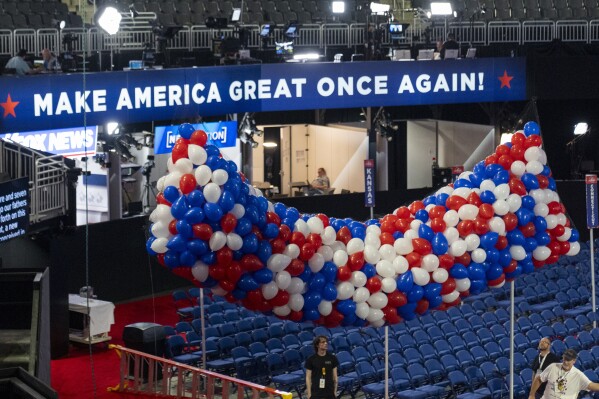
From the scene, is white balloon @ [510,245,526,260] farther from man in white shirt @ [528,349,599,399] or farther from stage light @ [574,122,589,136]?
stage light @ [574,122,589,136]

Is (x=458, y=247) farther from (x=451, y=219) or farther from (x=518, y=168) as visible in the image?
(x=518, y=168)

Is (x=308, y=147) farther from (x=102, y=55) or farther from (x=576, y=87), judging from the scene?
(x=102, y=55)

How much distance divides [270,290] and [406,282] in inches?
57.8

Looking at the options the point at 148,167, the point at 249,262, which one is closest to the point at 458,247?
the point at 249,262

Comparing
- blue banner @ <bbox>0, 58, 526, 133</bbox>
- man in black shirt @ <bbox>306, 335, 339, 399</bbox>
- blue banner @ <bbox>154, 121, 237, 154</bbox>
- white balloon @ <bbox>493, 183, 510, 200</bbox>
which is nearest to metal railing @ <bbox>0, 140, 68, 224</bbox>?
blue banner @ <bbox>0, 58, 526, 133</bbox>

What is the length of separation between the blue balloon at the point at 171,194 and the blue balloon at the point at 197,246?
427 millimetres

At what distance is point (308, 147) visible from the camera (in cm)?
2938

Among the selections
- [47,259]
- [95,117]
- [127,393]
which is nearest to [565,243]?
[127,393]

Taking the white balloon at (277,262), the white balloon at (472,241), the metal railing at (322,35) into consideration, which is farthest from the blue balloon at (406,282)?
the metal railing at (322,35)

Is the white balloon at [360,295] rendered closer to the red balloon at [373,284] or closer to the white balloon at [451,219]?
Answer: the red balloon at [373,284]

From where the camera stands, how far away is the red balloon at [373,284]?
1190 cm

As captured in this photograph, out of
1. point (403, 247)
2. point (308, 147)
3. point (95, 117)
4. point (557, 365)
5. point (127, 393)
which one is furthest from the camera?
point (308, 147)

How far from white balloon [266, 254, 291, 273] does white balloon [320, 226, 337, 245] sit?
59 cm

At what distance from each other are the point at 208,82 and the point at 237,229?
11558mm
